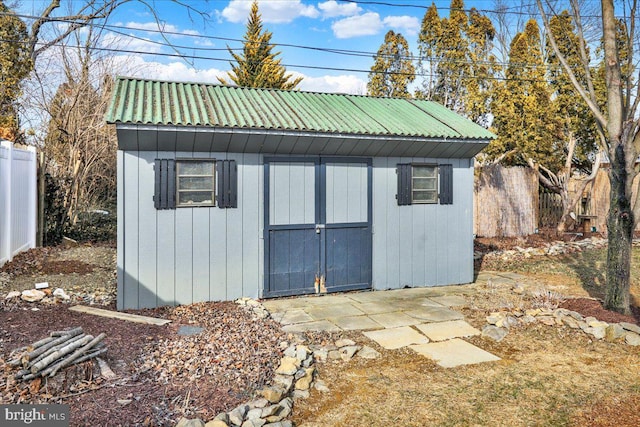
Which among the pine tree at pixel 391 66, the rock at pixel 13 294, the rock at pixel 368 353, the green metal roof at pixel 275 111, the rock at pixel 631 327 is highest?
the pine tree at pixel 391 66

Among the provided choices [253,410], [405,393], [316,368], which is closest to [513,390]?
[405,393]

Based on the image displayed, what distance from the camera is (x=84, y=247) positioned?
9.33 metres

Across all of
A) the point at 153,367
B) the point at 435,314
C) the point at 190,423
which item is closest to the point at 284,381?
the point at 190,423

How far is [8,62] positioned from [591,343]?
1275 centimetres

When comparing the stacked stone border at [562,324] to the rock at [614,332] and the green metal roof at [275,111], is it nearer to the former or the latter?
the rock at [614,332]

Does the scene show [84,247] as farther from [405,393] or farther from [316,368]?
[405,393]

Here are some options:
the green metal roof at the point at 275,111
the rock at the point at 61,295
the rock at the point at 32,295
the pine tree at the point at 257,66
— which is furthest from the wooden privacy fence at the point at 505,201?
the pine tree at the point at 257,66

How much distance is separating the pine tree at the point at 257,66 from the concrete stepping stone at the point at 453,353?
781 inches

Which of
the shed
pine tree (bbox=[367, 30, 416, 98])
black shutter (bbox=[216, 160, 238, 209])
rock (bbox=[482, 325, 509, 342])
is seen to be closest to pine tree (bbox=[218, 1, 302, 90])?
pine tree (bbox=[367, 30, 416, 98])

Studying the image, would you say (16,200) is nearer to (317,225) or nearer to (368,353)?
(317,225)

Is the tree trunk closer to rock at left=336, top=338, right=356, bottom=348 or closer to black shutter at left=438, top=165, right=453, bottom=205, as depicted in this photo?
black shutter at left=438, top=165, right=453, bottom=205

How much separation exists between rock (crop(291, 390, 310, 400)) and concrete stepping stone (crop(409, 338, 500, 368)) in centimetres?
133

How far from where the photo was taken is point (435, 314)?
218 inches

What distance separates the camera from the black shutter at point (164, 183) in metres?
5.48
